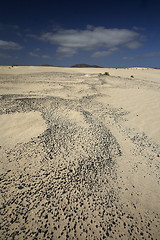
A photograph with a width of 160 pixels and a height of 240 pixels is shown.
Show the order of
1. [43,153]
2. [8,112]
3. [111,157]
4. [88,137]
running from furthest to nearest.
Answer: [8,112]
[88,137]
[111,157]
[43,153]

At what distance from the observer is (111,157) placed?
121 inches

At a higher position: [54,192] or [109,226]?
[54,192]

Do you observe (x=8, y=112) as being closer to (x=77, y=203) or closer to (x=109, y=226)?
(x=77, y=203)

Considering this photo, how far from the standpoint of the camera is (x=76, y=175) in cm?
249

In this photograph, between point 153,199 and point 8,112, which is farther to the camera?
point 8,112

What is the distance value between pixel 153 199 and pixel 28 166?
7.23ft

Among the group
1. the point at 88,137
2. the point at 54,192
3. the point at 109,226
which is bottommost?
the point at 109,226

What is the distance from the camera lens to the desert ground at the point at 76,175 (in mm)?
1833

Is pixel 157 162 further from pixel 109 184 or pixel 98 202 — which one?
pixel 98 202

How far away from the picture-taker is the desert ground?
1.83 metres

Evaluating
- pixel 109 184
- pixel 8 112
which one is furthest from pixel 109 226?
pixel 8 112

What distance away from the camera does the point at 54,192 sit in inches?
84.5

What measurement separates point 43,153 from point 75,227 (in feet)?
4.72

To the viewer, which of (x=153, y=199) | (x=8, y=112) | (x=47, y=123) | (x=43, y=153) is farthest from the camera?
(x=8, y=112)
